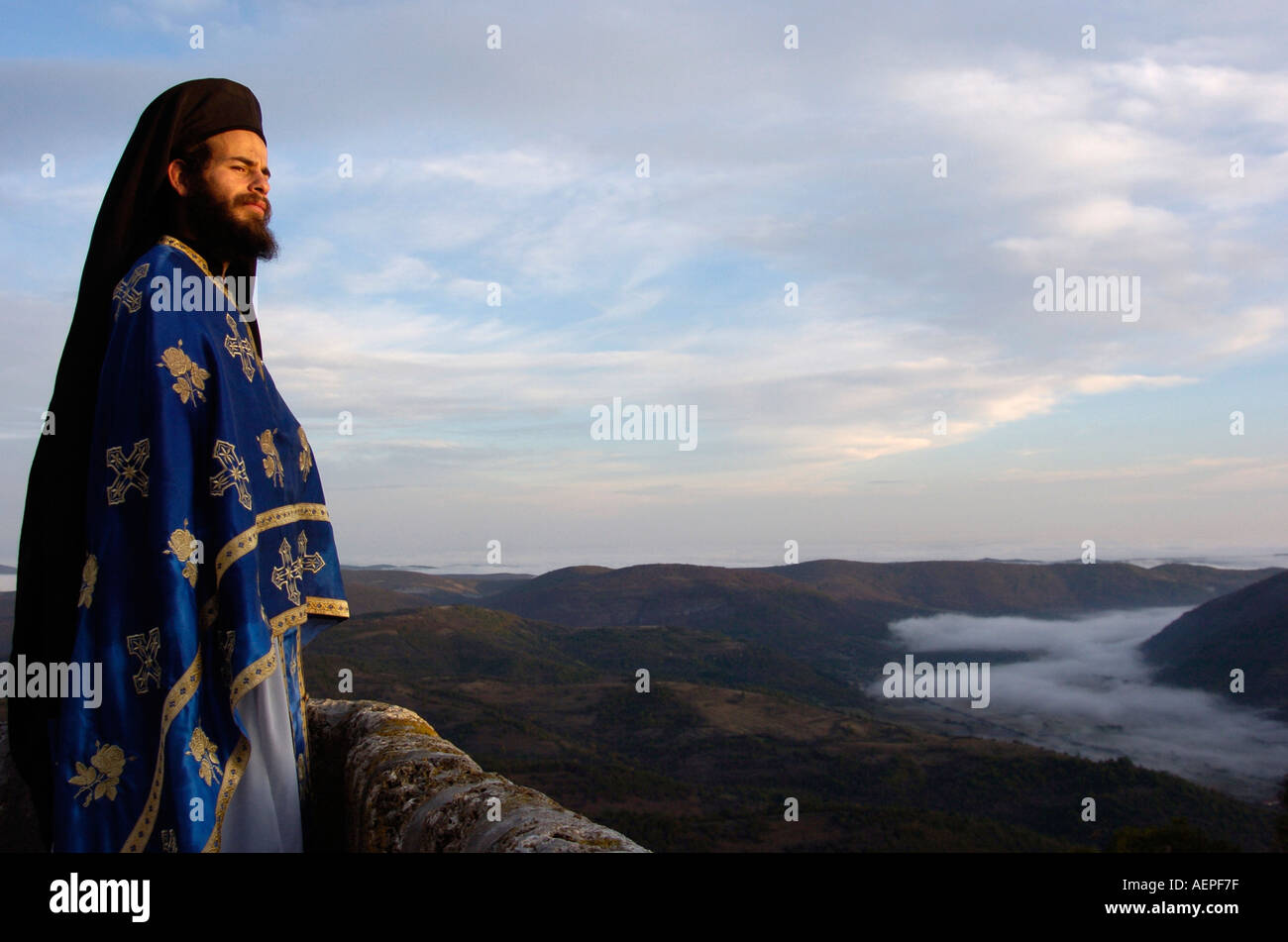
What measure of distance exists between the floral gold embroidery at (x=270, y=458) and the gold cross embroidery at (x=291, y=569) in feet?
0.59

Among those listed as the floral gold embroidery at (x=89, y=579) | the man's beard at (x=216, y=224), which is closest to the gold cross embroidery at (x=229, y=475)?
the floral gold embroidery at (x=89, y=579)

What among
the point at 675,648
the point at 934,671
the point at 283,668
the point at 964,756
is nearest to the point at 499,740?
the point at 964,756

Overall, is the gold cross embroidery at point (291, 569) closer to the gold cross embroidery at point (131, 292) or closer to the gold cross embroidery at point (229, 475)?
the gold cross embroidery at point (229, 475)

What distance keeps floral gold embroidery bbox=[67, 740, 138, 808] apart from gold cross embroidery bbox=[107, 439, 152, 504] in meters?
0.62

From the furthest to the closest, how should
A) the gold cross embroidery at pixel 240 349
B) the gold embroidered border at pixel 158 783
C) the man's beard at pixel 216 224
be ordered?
1. the man's beard at pixel 216 224
2. the gold cross embroidery at pixel 240 349
3. the gold embroidered border at pixel 158 783

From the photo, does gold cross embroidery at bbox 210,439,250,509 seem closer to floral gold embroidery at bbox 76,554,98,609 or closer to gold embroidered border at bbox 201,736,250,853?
floral gold embroidery at bbox 76,554,98,609

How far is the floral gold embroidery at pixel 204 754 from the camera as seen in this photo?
7.16ft

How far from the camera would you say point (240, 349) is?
2562mm

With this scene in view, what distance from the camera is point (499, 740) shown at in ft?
172

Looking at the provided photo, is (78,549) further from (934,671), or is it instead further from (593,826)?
(934,671)

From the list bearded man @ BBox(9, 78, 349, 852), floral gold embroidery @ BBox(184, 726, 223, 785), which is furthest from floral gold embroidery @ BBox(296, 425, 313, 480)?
floral gold embroidery @ BBox(184, 726, 223, 785)

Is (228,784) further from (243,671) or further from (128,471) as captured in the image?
(128,471)

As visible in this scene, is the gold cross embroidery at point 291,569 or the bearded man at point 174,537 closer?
the bearded man at point 174,537
